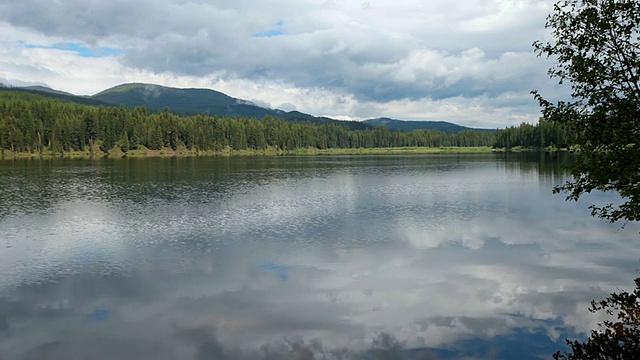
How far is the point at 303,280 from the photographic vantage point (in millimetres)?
24328

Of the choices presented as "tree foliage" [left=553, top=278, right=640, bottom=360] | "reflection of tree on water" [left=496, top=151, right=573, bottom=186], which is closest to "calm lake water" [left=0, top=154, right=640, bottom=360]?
"tree foliage" [left=553, top=278, right=640, bottom=360]

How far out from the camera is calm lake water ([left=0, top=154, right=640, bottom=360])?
16844 mm

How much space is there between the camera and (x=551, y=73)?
21.3 meters

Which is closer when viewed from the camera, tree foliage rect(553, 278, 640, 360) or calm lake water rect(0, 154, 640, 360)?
tree foliage rect(553, 278, 640, 360)

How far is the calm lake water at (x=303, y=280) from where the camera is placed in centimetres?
1684

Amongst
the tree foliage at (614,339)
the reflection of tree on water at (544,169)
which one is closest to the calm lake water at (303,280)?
the tree foliage at (614,339)

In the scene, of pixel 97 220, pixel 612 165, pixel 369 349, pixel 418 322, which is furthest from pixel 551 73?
pixel 97 220

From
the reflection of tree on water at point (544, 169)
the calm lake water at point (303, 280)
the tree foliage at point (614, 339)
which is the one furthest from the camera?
the reflection of tree on water at point (544, 169)

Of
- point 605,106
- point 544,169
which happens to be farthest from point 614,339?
point 544,169

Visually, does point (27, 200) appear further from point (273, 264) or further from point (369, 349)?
point (369, 349)

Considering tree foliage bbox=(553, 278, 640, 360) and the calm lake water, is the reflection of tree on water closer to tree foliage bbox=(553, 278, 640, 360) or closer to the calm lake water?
tree foliage bbox=(553, 278, 640, 360)

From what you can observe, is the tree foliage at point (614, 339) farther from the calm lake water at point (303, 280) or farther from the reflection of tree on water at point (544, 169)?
the reflection of tree on water at point (544, 169)

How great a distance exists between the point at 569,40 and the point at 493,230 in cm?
2019

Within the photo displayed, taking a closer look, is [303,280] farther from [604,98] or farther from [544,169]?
[544,169]
